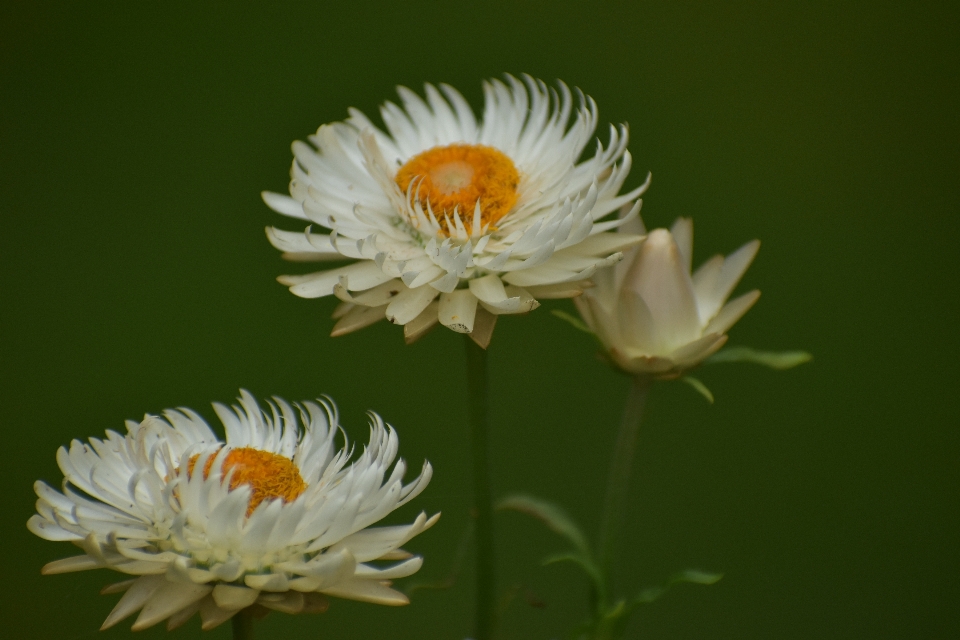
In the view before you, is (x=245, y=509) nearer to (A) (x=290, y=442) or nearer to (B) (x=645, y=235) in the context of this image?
(A) (x=290, y=442)

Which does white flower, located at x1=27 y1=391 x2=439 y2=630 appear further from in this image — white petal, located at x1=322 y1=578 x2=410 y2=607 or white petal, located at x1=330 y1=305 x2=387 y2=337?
white petal, located at x1=330 y1=305 x2=387 y2=337

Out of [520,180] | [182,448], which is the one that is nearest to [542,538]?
[520,180]

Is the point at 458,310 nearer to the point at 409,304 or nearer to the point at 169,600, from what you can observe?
the point at 409,304

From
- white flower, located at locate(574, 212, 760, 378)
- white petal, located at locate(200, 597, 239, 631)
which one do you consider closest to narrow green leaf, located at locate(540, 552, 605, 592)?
white flower, located at locate(574, 212, 760, 378)

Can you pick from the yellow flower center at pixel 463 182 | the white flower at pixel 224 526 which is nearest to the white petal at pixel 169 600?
the white flower at pixel 224 526

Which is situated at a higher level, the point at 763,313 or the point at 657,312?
the point at 657,312

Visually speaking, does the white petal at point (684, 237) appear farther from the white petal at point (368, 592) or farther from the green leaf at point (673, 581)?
the white petal at point (368, 592)
